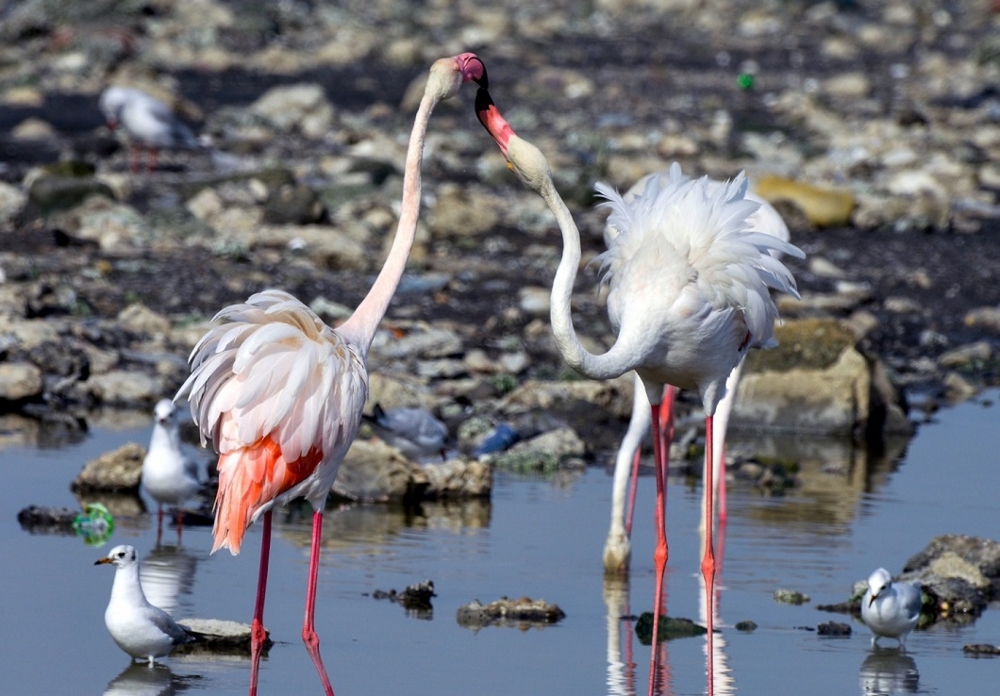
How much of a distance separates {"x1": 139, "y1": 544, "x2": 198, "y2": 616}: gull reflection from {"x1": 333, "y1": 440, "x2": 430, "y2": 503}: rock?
1.42m

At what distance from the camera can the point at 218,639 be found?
6336mm

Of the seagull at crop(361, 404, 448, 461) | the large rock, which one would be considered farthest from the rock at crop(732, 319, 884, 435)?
the seagull at crop(361, 404, 448, 461)

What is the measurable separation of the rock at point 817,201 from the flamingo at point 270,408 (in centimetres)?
1265

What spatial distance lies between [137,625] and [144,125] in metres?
14.2

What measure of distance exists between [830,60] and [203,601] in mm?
28308

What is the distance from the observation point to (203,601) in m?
6.97

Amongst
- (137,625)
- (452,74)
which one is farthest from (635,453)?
(137,625)

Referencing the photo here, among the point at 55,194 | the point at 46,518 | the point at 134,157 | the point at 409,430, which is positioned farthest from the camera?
the point at 134,157

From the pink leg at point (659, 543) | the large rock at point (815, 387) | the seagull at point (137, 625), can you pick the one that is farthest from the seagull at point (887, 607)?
the large rock at point (815, 387)

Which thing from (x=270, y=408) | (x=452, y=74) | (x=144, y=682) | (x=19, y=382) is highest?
(x=452, y=74)

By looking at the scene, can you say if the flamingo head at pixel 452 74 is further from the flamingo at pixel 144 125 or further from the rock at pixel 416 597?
the flamingo at pixel 144 125

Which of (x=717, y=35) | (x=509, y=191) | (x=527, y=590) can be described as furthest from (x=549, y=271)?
(x=717, y=35)

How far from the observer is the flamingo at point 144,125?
19.4 m

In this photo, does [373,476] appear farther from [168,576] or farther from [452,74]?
[452,74]
